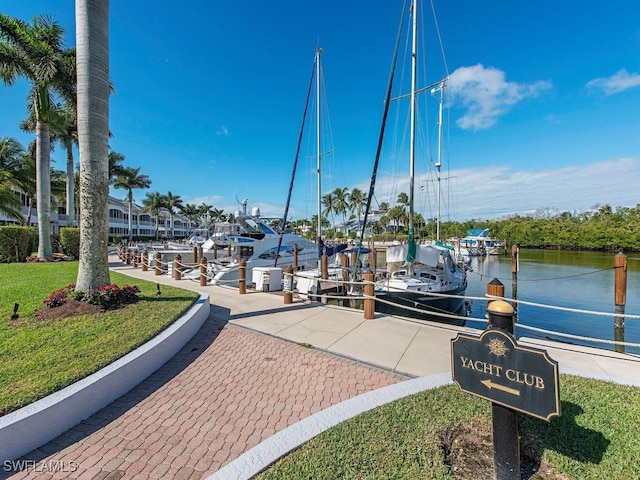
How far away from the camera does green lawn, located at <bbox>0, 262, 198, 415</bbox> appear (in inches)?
138

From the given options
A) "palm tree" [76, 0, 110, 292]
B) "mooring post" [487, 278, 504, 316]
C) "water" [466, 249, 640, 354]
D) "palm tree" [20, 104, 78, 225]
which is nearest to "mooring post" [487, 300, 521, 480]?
"mooring post" [487, 278, 504, 316]

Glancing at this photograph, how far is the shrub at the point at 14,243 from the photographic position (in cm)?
1714

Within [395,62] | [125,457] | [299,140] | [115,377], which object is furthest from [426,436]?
[299,140]

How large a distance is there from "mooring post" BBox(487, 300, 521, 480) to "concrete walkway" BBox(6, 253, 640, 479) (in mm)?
1785

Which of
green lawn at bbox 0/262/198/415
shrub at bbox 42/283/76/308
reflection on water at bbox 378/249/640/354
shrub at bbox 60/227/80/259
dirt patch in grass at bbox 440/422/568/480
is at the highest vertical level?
shrub at bbox 60/227/80/259

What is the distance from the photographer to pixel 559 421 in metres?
2.88

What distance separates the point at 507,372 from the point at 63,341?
6181 millimetres

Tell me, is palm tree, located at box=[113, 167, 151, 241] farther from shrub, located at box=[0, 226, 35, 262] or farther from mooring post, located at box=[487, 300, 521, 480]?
mooring post, located at box=[487, 300, 521, 480]

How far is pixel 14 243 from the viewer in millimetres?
17531

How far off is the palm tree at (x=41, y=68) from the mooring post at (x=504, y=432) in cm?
2327

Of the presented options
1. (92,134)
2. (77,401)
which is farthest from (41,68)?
(77,401)

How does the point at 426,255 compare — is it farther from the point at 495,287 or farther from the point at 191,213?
the point at 191,213

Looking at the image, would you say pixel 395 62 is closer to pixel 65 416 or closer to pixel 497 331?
pixel 497 331

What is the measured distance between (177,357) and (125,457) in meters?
2.41
